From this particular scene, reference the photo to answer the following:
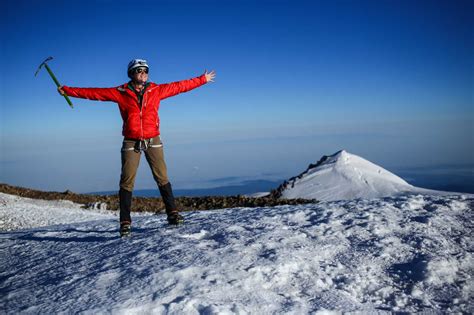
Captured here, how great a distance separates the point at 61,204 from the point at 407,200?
14.8 meters

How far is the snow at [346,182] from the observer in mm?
16328

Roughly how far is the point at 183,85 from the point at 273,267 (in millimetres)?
4095

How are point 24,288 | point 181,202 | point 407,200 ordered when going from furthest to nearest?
point 181,202 < point 407,200 < point 24,288

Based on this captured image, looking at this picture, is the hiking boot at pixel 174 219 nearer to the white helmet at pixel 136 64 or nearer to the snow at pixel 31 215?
the white helmet at pixel 136 64

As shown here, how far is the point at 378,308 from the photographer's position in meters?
3.33

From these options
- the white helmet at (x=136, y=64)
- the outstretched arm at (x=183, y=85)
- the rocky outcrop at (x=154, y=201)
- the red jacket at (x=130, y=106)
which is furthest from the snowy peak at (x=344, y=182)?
the white helmet at (x=136, y=64)

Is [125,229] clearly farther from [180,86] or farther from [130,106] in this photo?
[180,86]

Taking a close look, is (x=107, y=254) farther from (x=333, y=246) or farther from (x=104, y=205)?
(x=104, y=205)

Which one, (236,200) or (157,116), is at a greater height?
(157,116)

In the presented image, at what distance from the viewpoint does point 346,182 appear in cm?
1706

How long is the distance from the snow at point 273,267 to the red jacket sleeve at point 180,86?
8.23 ft

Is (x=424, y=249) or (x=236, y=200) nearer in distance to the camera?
(x=424, y=249)

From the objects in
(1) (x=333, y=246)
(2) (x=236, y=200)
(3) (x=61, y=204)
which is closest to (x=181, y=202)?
(2) (x=236, y=200)

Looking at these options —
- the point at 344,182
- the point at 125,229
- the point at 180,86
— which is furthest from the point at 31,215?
the point at 344,182
